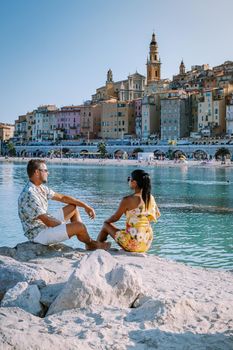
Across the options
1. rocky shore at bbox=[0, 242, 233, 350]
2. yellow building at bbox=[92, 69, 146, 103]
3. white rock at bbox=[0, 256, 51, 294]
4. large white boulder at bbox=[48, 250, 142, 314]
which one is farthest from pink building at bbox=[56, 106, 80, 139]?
large white boulder at bbox=[48, 250, 142, 314]

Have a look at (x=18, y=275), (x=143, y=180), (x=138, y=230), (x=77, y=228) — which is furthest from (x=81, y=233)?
(x=18, y=275)

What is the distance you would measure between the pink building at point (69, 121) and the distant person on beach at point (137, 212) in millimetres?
118205

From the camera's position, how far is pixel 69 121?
127 meters

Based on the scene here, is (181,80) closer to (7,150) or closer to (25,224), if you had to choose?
(7,150)

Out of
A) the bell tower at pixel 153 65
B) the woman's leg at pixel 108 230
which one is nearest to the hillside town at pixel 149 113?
the bell tower at pixel 153 65

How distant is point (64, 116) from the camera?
420 ft

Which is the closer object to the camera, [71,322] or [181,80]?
[71,322]

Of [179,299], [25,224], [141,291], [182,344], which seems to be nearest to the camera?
[182,344]

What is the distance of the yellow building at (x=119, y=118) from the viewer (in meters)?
116

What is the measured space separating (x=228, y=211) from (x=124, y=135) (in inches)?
3795

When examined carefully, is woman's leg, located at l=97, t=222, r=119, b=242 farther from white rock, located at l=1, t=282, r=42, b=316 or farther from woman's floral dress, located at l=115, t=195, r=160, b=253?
white rock, located at l=1, t=282, r=42, b=316

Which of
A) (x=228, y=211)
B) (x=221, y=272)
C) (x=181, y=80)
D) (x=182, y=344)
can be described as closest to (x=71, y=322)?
(x=182, y=344)

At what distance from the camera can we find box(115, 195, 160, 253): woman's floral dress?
7574 millimetres

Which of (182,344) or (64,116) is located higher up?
(64,116)
